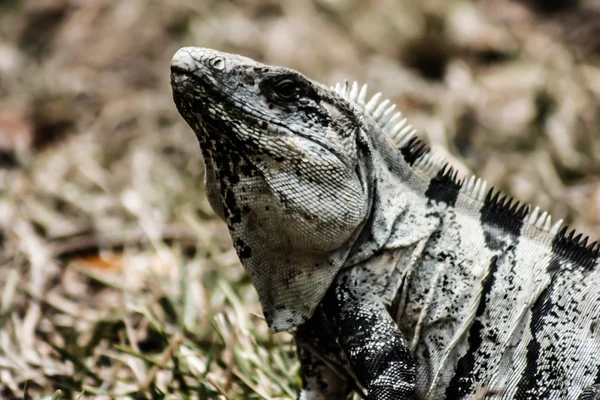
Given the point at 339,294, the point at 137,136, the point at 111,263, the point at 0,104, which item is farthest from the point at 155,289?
the point at 0,104

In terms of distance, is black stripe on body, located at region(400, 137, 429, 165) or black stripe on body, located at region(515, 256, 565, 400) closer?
black stripe on body, located at region(515, 256, 565, 400)

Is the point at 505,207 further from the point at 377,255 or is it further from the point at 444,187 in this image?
the point at 377,255

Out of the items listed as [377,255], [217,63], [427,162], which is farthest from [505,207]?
[217,63]

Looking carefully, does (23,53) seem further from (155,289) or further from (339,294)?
(339,294)

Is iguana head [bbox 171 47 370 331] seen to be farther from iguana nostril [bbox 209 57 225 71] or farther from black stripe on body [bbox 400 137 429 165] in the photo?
black stripe on body [bbox 400 137 429 165]

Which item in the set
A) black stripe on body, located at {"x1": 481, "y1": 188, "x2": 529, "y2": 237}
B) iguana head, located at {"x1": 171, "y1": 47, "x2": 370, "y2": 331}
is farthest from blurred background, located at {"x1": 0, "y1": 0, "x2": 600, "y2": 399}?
black stripe on body, located at {"x1": 481, "y1": 188, "x2": 529, "y2": 237}

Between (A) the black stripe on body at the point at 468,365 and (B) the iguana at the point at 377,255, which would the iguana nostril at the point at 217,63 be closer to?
(B) the iguana at the point at 377,255

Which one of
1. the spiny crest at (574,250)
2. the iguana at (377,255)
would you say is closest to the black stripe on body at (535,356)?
the iguana at (377,255)
